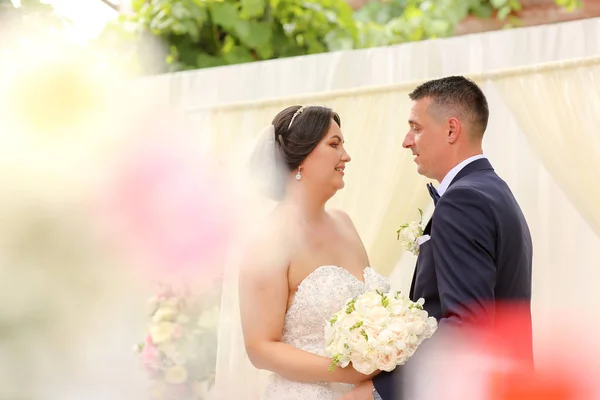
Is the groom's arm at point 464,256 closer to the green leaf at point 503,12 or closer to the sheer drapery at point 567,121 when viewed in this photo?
the sheer drapery at point 567,121

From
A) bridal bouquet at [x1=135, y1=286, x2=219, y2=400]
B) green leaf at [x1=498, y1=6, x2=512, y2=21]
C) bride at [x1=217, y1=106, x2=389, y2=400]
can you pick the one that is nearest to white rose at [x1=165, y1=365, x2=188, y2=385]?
bridal bouquet at [x1=135, y1=286, x2=219, y2=400]

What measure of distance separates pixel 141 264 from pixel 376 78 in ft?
5.98

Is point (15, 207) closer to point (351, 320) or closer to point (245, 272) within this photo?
point (351, 320)

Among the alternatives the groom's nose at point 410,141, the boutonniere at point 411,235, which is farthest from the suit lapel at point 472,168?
the boutonniere at point 411,235

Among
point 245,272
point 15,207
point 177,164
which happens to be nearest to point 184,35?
point 177,164

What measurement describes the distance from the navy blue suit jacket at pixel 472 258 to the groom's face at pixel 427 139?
6.1 inches

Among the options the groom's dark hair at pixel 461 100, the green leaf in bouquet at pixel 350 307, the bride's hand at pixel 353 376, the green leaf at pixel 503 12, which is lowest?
the bride's hand at pixel 353 376

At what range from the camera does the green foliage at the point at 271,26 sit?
231 inches

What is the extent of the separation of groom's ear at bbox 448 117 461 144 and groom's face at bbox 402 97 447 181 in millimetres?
16

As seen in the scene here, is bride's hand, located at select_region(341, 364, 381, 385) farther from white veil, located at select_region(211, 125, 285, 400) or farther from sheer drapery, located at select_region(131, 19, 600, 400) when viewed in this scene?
sheer drapery, located at select_region(131, 19, 600, 400)

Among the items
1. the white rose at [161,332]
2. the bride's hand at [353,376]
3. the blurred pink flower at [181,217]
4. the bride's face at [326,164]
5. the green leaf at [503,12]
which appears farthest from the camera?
the green leaf at [503,12]

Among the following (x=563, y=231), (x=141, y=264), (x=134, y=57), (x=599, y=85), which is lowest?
(x=141, y=264)

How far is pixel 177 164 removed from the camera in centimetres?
439

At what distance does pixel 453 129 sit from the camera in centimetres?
217
